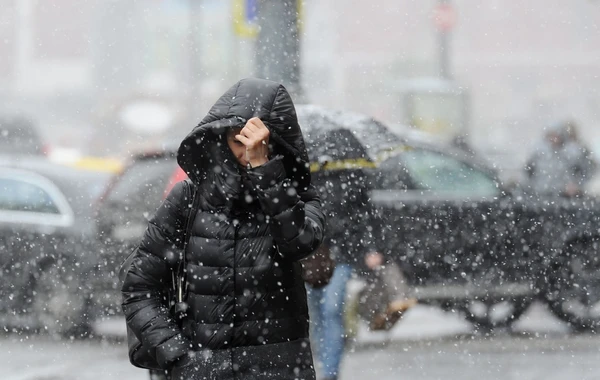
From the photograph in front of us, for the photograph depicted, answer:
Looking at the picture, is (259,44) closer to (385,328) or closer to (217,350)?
(385,328)

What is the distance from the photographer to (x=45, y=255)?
8.23m

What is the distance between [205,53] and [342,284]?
132 feet

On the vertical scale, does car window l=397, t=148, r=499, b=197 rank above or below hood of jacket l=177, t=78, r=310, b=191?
below

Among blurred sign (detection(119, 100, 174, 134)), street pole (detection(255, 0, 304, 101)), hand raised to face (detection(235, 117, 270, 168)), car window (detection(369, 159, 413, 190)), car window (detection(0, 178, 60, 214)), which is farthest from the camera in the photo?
blurred sign (detection(119, 100, 174, 134))

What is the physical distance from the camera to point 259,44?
6.84 meters

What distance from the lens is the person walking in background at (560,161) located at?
1086 centimetres

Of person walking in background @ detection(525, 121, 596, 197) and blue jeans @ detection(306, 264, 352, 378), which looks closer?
blue jeans @ detection(306, 264, 352, 378)

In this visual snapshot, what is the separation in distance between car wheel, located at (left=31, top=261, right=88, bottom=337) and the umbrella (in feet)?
9.40

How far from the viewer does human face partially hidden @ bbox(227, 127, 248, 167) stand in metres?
3.39

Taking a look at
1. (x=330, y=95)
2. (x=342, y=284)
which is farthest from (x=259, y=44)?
(x=330, y=95)

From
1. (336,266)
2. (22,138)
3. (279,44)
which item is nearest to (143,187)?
(279,44)

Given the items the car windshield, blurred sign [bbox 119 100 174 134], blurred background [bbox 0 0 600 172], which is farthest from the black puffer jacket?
blurred background [bbox 0 0 600 172]

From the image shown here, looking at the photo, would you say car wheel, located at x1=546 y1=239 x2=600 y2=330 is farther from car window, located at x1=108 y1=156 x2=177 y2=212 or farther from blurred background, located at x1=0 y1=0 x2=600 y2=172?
blurred background, located at x1=0 y1=0 x2=600 y2=172

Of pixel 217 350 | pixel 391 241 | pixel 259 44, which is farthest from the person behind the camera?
pixel 391 241
